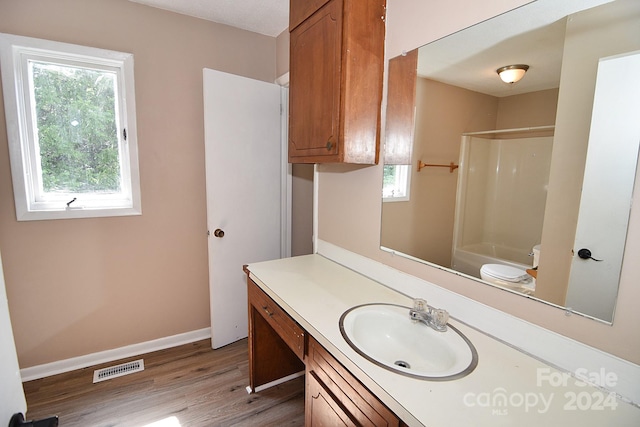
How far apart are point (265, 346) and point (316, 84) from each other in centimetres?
152

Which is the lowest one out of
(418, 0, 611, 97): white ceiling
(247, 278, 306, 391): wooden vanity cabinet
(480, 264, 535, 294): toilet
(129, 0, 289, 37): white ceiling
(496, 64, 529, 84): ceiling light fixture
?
(247, 278, 306, 391): wooden vanity cabinet

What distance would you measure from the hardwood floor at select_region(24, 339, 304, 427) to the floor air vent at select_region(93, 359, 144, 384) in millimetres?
35

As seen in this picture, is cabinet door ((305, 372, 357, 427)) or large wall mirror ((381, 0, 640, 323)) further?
cabinet door ((305, 372, 357, 427))

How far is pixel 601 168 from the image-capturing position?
2.70 feet

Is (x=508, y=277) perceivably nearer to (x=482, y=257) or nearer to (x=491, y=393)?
(x=482, y=257)

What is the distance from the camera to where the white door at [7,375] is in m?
0.60

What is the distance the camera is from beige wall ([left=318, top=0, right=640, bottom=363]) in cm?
78

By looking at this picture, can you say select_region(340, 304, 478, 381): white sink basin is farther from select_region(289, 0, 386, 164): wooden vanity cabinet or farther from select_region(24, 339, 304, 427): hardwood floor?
select_region(24, 339, 304, 427): hardwood floor

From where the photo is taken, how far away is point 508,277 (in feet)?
3.42

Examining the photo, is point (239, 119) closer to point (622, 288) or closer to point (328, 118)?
point (328, 118)

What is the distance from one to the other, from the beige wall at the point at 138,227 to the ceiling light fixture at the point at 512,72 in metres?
1.92

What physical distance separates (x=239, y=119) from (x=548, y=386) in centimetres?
220

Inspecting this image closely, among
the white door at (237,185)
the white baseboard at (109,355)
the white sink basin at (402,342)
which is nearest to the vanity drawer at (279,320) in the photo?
the white sink basin at (402,342)

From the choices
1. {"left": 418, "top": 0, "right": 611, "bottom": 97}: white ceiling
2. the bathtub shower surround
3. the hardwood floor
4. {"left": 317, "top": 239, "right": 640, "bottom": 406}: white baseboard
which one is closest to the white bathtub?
the bathtub shower surround
